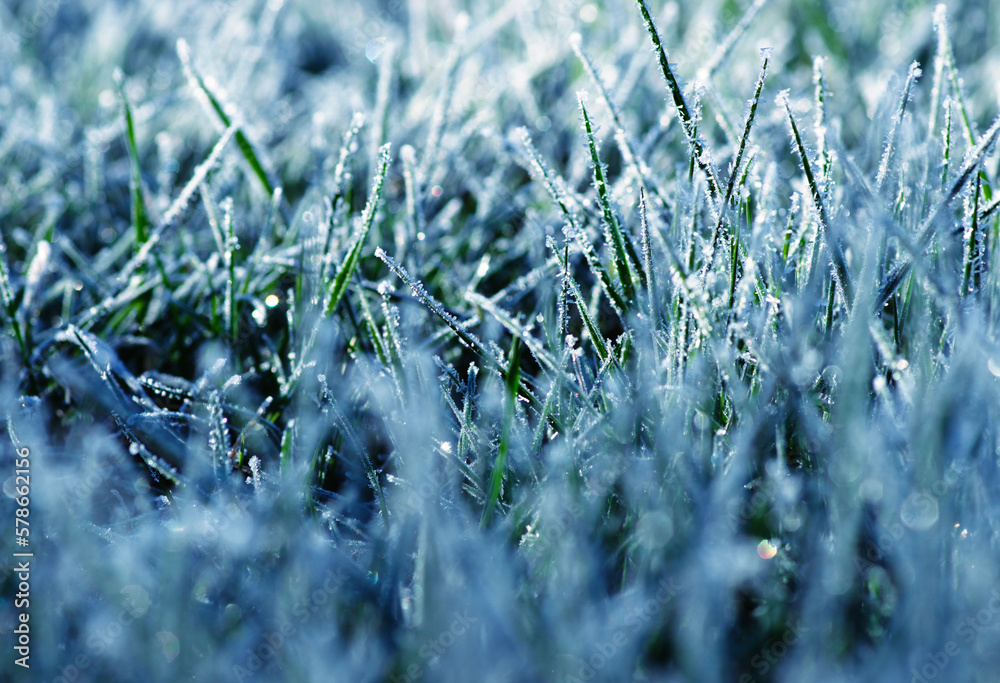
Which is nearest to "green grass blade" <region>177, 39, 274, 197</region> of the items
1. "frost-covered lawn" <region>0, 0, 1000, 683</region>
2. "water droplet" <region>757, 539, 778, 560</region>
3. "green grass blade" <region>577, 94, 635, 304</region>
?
"frost-covered lawn" <region>0, 0, 1000, 683</region>

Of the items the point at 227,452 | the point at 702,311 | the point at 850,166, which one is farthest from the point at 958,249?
the point at 227,452

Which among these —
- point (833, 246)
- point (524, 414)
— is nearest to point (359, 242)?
point (524, 414)

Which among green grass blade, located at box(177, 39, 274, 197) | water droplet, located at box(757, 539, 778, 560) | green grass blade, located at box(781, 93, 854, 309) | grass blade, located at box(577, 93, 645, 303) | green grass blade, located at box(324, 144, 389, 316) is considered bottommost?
water droplet, located at box(757, 539, 778, 560)

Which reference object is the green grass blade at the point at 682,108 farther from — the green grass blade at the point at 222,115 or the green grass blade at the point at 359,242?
the green grass blade at the point at 222,115

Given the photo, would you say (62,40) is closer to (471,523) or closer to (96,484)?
(96,484)

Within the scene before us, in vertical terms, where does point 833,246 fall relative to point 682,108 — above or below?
below

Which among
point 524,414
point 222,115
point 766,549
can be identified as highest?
point 222,115

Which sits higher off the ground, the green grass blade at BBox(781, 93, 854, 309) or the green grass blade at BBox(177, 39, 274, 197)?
the green grass blade at BBox(177, 39, 274, 197)

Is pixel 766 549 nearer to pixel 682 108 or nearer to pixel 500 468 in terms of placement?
pixel 500 468

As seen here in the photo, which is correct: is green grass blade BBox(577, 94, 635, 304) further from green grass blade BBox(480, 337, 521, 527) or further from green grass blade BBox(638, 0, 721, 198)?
green grass blade BBox(480, 337, 521, 527)
